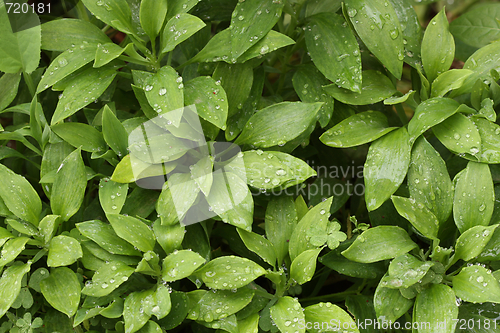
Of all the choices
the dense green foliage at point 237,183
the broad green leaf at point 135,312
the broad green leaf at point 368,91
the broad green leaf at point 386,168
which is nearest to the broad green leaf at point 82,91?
the dense green foliage at point 237,183

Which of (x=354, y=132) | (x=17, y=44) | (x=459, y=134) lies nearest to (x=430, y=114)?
(x=459, y=134)

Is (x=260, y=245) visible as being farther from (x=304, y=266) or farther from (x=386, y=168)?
(x=386, y=168)

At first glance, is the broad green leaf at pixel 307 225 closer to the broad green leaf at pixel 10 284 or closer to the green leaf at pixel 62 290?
the green leaf at pixel 62 290

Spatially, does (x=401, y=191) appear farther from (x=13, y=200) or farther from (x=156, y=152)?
(x=13, y=200)

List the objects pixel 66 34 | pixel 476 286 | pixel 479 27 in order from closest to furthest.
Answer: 1. pixel 476 286
2. pixel 66 34
3. pixel 479 27

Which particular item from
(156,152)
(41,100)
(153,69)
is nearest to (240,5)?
(153,69)

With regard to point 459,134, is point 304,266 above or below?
below

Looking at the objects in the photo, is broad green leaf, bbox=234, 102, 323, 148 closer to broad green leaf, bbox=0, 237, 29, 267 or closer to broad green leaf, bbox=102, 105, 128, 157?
broad green leaf, bbox=102, 105, 128, 157
